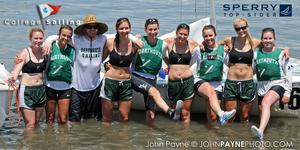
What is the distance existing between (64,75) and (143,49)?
137 centimetres

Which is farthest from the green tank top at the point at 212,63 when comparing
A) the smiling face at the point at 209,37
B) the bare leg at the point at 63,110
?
the bare leg at the point at 63,110

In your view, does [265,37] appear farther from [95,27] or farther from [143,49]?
[95,27]

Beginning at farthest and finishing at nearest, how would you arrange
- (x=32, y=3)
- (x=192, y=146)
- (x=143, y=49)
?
(x=32, y=3), (x=143, y=49), (x=192, y=146)

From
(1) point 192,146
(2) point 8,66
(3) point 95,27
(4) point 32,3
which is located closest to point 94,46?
(3) point 95,27

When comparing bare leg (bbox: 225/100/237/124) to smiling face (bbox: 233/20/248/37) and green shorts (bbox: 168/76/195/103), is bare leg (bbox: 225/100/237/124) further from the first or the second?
smiling face (bbox: 233/20/248/37)

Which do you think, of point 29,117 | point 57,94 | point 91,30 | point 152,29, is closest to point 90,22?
point 91,30

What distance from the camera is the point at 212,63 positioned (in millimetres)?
9586

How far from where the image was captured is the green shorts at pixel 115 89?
9.38 metres

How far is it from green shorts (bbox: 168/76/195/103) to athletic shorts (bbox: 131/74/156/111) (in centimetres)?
33

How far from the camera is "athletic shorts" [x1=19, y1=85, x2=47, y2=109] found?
352 inches

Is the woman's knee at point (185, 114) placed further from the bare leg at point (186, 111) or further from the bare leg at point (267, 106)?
the bare leg at point (267, 106)

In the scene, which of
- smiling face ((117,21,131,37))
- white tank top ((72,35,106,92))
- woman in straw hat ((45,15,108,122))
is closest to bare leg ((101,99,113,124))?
woman in straw hat ((45,15,108,122))

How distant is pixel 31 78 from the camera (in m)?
8.99

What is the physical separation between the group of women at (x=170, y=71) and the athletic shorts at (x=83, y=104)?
0.02m
